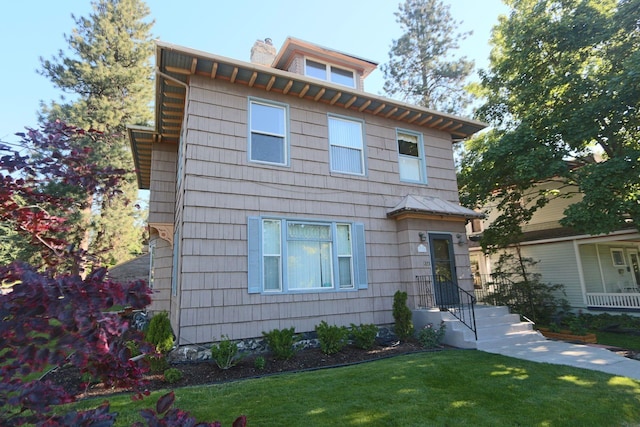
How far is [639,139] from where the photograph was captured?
10508 mm

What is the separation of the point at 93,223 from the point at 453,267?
1770 centimetres

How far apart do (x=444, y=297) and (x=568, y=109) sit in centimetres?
695

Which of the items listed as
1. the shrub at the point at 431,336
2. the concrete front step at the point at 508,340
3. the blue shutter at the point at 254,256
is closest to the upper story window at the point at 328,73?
the blue shutter at the point at 254,256

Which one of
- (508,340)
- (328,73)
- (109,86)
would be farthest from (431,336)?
(109,86)

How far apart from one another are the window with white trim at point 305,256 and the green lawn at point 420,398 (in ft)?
6.90

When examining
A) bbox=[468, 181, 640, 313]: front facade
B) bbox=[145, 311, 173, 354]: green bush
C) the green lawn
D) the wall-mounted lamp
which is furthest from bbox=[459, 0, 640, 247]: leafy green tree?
bbox=[145, 311, 173, 354]: green bush

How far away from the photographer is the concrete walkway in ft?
20.4

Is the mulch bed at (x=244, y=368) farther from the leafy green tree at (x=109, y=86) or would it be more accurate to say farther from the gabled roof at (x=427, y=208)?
the leafy green tree at (x=109, y=86)

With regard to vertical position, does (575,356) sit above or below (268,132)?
below

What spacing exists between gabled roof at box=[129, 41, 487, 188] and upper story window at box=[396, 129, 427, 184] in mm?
401

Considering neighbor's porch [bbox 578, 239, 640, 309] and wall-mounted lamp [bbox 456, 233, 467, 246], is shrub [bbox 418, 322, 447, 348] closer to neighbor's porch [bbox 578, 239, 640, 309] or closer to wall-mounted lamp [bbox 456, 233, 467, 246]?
wall-mounted lamp [bbox 456, 233, 467, 246]

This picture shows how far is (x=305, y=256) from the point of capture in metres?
7.80

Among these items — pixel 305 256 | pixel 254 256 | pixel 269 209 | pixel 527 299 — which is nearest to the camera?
pixel 254 256

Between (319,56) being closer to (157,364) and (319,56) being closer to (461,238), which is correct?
(461,238)
